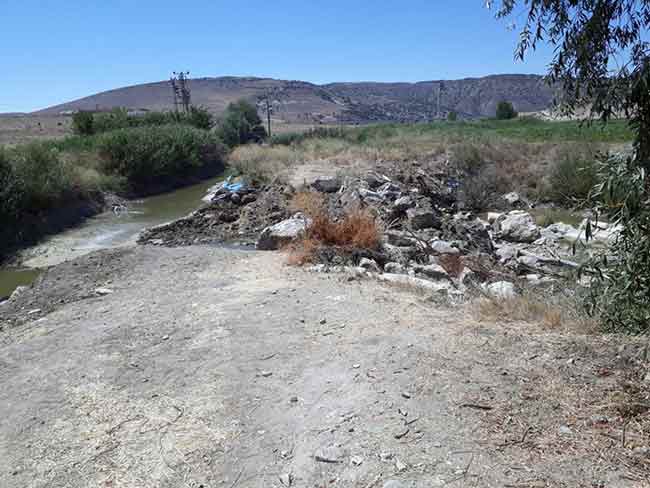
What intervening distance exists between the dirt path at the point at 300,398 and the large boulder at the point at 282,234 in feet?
11.2

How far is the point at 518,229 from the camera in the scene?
1507cm

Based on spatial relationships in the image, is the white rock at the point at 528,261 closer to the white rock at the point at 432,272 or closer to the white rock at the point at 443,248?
Answer: the white rock at the point at 443,248

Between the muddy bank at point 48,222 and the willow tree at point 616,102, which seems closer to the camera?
the willow tree at point 616,102

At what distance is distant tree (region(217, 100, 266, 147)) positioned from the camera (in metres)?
40.6

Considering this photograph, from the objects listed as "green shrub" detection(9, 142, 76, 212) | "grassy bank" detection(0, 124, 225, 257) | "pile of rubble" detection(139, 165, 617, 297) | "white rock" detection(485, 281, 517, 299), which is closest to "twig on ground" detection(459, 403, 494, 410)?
"pile of rubble" detection(139, 165, 617, 297)

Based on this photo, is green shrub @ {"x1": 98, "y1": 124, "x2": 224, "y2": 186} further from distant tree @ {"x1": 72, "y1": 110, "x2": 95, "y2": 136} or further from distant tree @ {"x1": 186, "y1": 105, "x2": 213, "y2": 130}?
distant tree @ {"x1": 186, "y1": 105, "x2": 213, "y2": 130}

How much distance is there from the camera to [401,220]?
12.9 m

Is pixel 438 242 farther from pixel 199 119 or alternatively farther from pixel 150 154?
pixel 199 119

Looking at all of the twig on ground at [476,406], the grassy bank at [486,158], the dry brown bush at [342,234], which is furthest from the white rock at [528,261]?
the grassy bank at [486,158]

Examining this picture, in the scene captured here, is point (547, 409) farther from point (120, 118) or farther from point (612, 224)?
point (120, 118)

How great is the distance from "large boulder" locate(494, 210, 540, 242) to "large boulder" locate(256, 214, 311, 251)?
6.88m

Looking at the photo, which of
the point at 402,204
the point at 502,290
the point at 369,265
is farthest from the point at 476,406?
the point at 402,204

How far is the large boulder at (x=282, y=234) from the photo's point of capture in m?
10.1

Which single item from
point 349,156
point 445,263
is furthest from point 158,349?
point 349,156
